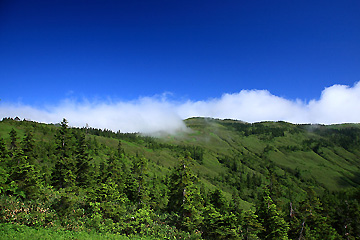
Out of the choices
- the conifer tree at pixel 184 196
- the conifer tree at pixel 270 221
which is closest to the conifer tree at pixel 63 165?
the conifer tree at pixel 184 196

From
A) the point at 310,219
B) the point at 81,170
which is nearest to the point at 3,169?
the point at 81,170

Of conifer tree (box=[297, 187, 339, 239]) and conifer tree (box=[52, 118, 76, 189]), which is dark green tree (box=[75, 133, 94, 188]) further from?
conifer tree (box=[297, 187, 339, 239])

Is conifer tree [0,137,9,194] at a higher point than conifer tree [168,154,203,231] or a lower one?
higher

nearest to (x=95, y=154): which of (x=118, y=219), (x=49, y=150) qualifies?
(x=49, y=150)

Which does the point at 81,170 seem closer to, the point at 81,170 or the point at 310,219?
the point at 81,170

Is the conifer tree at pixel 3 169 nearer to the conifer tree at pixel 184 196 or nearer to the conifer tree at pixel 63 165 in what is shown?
the conifer tree at pixel 63 165

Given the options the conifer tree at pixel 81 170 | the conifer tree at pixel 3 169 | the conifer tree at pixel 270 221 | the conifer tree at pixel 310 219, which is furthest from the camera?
the conifer tree at pixel 81 170

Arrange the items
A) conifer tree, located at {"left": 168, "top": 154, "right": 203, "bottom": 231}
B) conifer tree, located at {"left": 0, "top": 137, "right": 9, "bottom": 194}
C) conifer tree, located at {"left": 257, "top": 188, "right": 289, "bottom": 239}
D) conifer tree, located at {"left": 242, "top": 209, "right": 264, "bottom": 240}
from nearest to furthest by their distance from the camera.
A: conifer tree, located at {"left": 0, "top": 137, "right": 9, "bottom": 194} → conifer tree, located at {"left": 168, "top": 154, "right": 203, "bottom": 231} → conifer tree, located at {"left": 242, "top": 209, "right": 264, "bottom": 240} → conifer tree, located at {"left": 257, "top": 188, "right": 289, "bottom": 239}

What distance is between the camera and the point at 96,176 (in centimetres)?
5419

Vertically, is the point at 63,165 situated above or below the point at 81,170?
above

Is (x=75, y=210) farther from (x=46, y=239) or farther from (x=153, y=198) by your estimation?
(x=153, y=198)

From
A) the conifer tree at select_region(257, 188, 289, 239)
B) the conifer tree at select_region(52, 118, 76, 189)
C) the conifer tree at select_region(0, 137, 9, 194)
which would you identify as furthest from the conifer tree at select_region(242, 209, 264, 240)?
the conifer tree at select_region(52, 118, 76, 189)

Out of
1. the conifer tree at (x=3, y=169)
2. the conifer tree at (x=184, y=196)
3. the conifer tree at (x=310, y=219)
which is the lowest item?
the conifer tree at (x=310, y=219)

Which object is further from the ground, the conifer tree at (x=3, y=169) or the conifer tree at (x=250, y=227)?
the conifer tree at (x=3, y=169)
